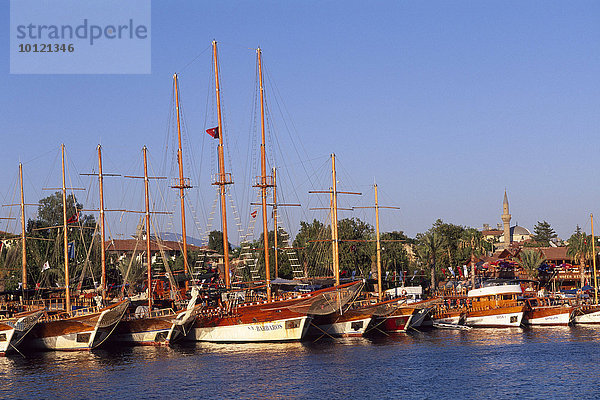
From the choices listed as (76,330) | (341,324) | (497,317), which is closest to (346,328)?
(341,324)

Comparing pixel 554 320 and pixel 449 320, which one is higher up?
pixel 449 320

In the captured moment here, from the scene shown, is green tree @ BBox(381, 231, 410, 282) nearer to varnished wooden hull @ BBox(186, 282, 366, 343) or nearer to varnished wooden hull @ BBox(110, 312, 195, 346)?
varnished wooden hull @ BBox(186, 282, 366, 343)

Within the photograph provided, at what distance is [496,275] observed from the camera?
419 feet

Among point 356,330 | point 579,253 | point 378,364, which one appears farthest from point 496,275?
point 378,364

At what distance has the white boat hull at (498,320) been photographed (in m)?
84.6

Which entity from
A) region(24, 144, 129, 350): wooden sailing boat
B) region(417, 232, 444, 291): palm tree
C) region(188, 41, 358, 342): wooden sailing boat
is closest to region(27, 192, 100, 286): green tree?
region(24, 144, 129, 350): wooden sailing boat

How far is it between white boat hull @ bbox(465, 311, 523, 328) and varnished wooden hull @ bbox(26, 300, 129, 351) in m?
39.9

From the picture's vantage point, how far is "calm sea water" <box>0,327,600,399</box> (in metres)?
47.0

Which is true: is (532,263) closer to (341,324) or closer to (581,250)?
(581,250)

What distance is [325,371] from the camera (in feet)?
175

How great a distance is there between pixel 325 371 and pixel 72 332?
85.3ft

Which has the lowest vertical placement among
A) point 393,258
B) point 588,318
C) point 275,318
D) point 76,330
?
point 588,318

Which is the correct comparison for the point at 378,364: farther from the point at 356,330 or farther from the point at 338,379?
the point at 356,330

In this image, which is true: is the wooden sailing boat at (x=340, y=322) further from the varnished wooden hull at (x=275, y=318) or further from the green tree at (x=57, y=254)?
the green tree at (x=57, y=254)
